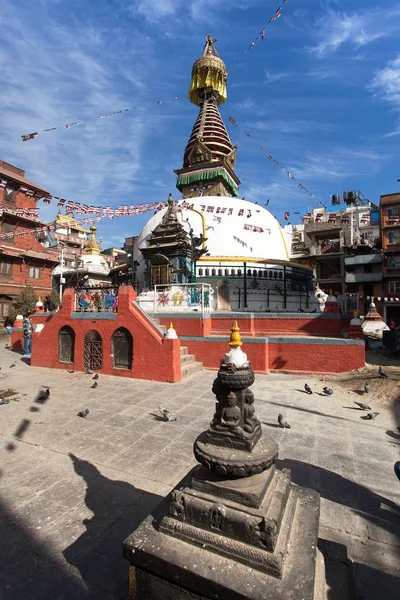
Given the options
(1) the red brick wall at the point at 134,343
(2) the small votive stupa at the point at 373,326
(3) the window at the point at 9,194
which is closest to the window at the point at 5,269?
(3) the window at the point at 9,194

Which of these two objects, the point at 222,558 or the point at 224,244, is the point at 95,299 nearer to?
the point at 224,244

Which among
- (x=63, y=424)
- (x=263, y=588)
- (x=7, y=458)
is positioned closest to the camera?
(x=263, y=588)

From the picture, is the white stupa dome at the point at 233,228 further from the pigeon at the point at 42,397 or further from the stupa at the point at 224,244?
the pigeon at the point at 42,397

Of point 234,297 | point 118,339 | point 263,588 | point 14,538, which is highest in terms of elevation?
point 234,297

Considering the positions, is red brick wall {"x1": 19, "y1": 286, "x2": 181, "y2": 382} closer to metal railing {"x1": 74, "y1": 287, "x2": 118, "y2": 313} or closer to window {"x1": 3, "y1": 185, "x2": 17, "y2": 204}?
metal railing {"x1": 74, "y1": 287, "x2": 118, "y2": 313}

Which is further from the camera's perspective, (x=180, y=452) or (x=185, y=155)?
(x=185, y=155)

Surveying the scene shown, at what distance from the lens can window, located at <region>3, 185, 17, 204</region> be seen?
2783 centimetres

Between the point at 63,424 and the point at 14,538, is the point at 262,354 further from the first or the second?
the point at 14,538

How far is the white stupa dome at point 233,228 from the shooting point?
19531 mm

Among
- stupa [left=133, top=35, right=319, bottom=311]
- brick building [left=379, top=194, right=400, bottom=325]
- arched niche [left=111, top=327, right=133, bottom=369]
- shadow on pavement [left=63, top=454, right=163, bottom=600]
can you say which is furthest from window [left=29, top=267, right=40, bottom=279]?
brick building [left=379, top=194, right=400, bottom=325]

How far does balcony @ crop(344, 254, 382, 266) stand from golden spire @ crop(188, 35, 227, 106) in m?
23.1

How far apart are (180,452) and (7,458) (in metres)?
2.82

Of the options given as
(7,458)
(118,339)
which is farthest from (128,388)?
(7,458)

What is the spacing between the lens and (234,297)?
17.5 meters
